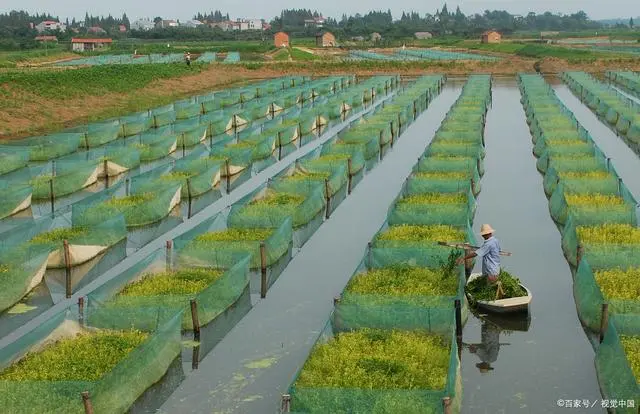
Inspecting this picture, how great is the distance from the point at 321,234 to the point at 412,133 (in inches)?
738

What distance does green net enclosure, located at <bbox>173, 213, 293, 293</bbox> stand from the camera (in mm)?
17828

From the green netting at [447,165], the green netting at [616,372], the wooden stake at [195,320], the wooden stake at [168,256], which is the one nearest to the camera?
the green netting at [616,372]

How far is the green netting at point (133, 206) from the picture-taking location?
21491 mm

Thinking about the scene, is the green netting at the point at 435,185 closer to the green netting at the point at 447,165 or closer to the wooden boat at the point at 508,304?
the green netting at the point at 447,165

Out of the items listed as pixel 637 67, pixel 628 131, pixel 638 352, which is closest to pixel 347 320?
pixel 638 352

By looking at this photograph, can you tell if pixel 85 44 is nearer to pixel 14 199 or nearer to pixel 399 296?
pixel 14 199

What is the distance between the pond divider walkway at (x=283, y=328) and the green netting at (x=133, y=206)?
436 cm

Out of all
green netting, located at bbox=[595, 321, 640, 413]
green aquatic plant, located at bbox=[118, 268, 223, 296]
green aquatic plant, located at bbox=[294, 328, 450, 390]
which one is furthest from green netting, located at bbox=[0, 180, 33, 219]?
green netting, located at bbox=[595, 321, 640, 413]

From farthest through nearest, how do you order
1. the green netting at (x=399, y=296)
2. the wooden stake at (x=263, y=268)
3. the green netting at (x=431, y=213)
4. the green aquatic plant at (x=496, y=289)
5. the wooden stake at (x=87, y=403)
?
the green netting at (x=431, y=213), the wooden stake at (x=263, y=268), the green aquatic plant at (x=496, y=289), the green netting at (x=399, y=296), the wooden stake at (x=87, y=403)

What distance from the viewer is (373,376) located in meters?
12.1

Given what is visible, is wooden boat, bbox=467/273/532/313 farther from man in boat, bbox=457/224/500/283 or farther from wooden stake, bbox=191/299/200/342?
wooden stake, bbox=191/299/200/342

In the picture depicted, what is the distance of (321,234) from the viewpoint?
73.5ft

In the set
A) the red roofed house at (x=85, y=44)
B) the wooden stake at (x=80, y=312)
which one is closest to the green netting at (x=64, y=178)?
the wooden stake at (x=80, y=312)

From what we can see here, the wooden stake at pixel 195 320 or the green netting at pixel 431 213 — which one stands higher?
the green netting at pixel 431 213
